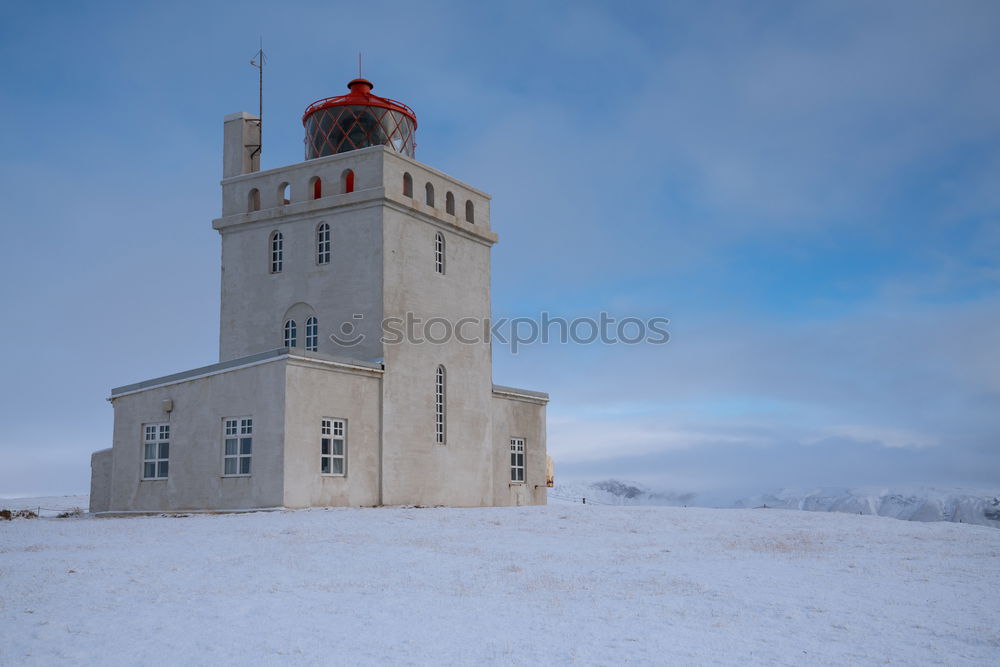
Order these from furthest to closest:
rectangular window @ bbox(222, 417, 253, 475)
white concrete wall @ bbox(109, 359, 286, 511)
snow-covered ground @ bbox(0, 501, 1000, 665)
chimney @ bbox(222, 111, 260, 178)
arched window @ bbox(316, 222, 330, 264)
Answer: chimney @ bbox(222, 111, 260, 178) < arched window @ bbox(316, 222, 330, 264) < rectangular window @ bbox(222, 417, 253, 475) < white concrete wall @ bbox(109, 359, 286, 511) < snow-covered ground @ bbox(0, 501, 1000, 665)

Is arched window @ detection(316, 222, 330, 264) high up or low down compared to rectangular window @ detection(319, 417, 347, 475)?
up

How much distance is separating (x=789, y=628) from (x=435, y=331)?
20334 millimetres

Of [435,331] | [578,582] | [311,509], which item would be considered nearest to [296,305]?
[435,331]

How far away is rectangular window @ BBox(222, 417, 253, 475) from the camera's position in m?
24.0

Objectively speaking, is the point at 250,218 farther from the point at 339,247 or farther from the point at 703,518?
the point at 703,518

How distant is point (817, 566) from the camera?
13.7 m

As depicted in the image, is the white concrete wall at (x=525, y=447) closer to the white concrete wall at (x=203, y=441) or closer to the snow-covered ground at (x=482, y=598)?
the white concrete wall at (x=203, y=441)

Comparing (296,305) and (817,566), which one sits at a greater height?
(296,305)

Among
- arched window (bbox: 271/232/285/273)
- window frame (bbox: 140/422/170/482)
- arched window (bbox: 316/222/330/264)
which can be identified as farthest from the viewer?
arched window (bbox: 271/232/285/273)

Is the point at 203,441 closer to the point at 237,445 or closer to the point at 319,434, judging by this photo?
the point at 237,445

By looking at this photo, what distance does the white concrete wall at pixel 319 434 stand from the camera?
77.2 feet

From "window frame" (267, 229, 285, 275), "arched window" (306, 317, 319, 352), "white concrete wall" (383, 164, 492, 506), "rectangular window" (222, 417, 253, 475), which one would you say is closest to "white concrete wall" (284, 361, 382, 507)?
"white concrete wall" (383, 164, 492, 506)

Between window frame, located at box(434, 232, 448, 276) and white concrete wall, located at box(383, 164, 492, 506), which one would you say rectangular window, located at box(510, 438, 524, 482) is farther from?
window frame, located at box(434, 232, 448, 276)

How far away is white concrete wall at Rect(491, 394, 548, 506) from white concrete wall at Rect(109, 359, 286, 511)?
32.8 ft
